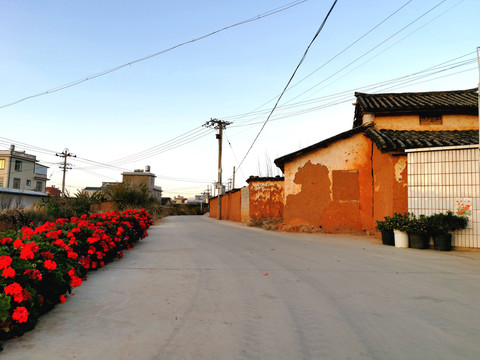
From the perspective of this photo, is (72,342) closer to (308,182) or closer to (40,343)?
(40,343)

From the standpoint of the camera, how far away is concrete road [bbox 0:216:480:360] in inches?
94.7

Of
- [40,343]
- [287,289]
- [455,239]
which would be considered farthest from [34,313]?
[455,239]

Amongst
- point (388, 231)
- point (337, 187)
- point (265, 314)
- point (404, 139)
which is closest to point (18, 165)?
point (337, 187)

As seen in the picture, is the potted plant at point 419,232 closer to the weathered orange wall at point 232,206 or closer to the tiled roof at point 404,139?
the tiled roof at point 404,139

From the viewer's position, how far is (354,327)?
2854 mm

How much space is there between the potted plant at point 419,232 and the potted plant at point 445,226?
0.57 ft

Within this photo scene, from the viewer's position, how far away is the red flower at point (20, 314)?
94.9 inches

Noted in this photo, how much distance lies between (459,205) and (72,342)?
900 centimetres

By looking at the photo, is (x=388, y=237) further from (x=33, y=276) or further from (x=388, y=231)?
(x=33, y=276)

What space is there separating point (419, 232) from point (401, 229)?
43cm

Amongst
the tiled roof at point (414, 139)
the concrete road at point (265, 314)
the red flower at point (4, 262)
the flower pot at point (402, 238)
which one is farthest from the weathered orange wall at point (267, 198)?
the red flower at point (4, 262)

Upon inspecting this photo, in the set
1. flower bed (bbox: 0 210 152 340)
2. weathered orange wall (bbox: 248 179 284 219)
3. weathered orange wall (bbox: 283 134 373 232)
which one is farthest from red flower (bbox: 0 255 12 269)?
weathered orange wall (bbox: 248 179 284 219)

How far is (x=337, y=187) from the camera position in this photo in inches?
484

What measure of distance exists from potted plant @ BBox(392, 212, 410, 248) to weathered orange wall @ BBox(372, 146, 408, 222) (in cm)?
77
